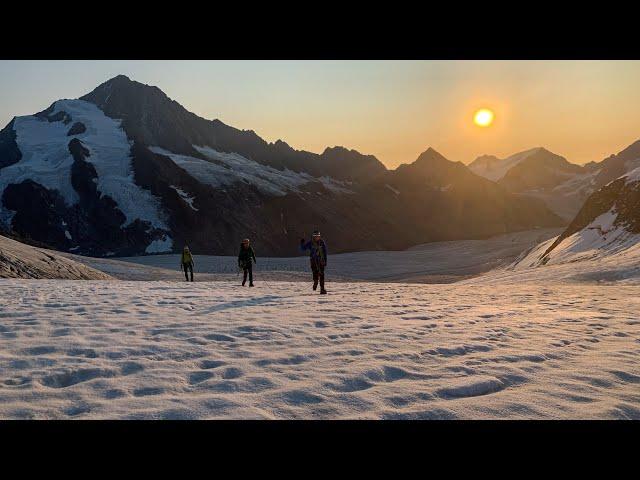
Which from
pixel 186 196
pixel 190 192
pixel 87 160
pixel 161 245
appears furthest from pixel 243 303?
pixel 87 160

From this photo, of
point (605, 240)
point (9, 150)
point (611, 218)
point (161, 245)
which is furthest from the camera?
point (9, 150)

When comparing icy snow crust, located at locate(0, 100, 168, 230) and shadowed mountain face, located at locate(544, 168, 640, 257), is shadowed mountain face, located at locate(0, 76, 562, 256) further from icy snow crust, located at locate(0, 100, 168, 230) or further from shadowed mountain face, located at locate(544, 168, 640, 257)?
shadowed mountain face, located at locate(544, 168, 640, 257)

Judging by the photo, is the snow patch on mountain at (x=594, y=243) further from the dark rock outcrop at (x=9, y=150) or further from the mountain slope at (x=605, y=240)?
the dark rock outcrop at (x=9, y=150)

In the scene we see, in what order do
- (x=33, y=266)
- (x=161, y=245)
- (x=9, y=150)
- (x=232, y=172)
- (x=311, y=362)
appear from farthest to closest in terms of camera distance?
(x=232, y=172)
(x=9, y=150)
(x=161, y=245)
(x=33, y=266)
(x=311, y=362)

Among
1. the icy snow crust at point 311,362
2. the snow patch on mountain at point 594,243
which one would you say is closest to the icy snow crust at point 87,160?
the snow patch on mountain at point 594,243

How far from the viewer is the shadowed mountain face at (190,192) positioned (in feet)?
256

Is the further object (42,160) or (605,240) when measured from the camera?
(42,160)

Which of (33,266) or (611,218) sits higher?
(611,218)

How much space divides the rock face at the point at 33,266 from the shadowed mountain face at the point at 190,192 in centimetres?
4811

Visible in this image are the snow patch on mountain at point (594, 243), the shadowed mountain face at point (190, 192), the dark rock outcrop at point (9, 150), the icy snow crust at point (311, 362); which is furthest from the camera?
the dark rock outcrop at point (9, 150)

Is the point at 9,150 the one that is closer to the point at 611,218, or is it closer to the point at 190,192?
the point at 190,192

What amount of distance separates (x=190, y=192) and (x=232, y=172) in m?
18.6

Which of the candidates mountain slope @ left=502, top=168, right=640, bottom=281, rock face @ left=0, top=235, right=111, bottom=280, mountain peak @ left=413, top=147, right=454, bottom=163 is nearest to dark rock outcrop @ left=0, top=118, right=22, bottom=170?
rock face @ left=0, top=235, right=111, bottom=280

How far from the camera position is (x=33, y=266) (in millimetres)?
23703
